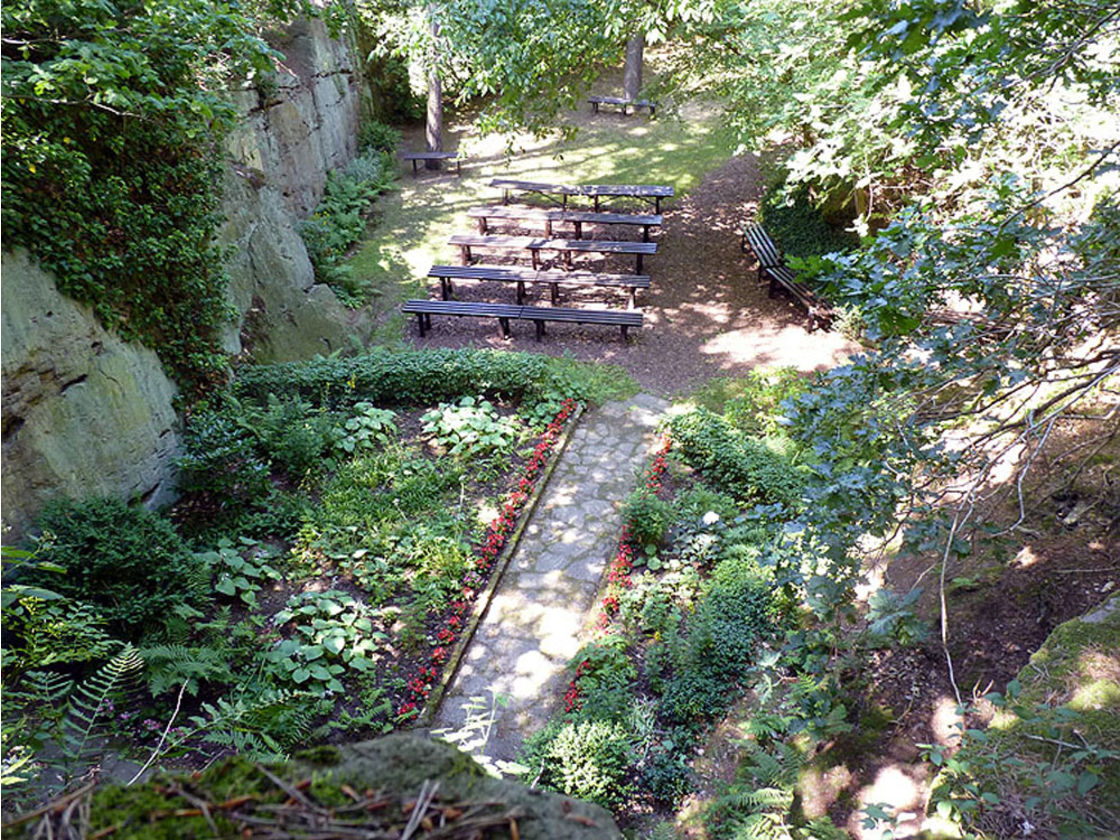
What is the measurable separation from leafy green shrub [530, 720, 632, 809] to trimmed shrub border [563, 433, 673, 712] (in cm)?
51

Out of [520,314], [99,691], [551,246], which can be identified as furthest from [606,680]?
[551,246]

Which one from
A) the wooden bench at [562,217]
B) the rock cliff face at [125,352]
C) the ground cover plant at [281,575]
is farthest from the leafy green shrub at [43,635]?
the wooden bench at [562,217]

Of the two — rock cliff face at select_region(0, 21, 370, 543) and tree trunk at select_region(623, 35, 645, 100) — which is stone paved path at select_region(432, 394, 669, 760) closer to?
rock cliff face at select_region(0, 21, 370, 543)

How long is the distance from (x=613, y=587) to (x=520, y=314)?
208 inches

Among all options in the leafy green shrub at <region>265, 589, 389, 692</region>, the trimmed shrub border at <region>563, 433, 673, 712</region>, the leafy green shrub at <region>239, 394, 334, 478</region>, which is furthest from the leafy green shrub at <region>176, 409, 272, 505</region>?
the trimmed shrub border at <region>563, 433, 673, 712</region>

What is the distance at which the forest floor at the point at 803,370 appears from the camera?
407 centimetres

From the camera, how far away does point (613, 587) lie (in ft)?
21.0

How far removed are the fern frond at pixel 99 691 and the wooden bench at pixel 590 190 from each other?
35.3 ft

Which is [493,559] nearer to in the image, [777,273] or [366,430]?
[366,430]

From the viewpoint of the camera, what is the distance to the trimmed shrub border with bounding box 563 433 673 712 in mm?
5374

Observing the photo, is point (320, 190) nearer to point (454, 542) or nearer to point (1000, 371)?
point (454, 542)

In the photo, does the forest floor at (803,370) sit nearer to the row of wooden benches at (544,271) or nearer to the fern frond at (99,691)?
the row of wooden benches at (544,271)

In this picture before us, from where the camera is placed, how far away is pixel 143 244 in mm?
6668

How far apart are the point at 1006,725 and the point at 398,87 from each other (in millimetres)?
17665
